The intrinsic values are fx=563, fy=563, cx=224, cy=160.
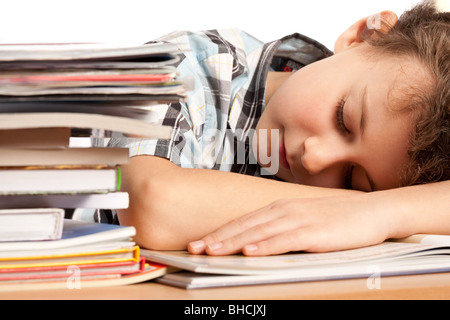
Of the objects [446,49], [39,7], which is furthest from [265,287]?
[39,7]

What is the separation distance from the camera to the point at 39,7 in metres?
1.82

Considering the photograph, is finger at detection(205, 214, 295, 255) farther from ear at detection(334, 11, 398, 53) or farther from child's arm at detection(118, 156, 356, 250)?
ear at detection(334, 11, 398, 53)

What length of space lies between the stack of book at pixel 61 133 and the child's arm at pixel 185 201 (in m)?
0.18

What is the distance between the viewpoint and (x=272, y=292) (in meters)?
0.50

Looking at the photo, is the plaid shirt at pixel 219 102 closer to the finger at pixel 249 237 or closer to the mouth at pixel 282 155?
the mouth at pixel 282 155

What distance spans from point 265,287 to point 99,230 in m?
0.17

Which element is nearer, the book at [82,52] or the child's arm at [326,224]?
the book at [82,52]

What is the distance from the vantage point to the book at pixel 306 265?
1.72 feet

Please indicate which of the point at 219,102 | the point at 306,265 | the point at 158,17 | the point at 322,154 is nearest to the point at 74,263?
the point at 306,265

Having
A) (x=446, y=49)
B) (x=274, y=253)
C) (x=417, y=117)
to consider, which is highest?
(x=446, y=49)

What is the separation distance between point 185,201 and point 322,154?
1.16 feet

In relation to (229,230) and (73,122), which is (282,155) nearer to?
(229,230)

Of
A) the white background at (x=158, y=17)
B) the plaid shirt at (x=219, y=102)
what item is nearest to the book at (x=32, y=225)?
the plaid shirt at (x=219, y=102)
